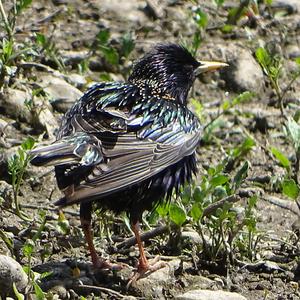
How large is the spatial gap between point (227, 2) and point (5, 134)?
3859mm

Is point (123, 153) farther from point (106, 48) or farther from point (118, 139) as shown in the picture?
point (106, 48)

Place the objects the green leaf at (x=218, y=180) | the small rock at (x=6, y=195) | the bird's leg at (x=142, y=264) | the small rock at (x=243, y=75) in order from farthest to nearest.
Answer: the small rock at (x=243, y=75), the small rock at (x=6, y=195), the green leaf at (x=218, y=180), the bird's leg at (x=142, y=264)

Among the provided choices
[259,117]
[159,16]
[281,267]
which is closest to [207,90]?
[259,117]

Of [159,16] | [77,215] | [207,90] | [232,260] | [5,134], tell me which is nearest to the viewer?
[232,260]

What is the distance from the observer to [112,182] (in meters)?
6.36

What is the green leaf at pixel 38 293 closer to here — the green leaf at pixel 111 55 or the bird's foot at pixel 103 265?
the bird's foot at pixel 103 265

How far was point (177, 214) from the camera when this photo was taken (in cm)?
671

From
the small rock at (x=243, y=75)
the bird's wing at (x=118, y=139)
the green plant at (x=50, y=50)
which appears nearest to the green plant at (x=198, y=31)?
the small rock at (x=243, y=75)

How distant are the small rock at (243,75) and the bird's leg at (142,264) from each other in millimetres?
3232

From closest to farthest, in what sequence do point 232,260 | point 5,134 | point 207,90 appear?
point 232,260, point 5,134, point 207,90

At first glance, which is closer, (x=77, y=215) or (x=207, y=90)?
(x=77, y=215)

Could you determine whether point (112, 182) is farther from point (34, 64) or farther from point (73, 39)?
point (73, 39)

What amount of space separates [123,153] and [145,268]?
70cm

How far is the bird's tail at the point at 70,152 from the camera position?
20.3 ft
